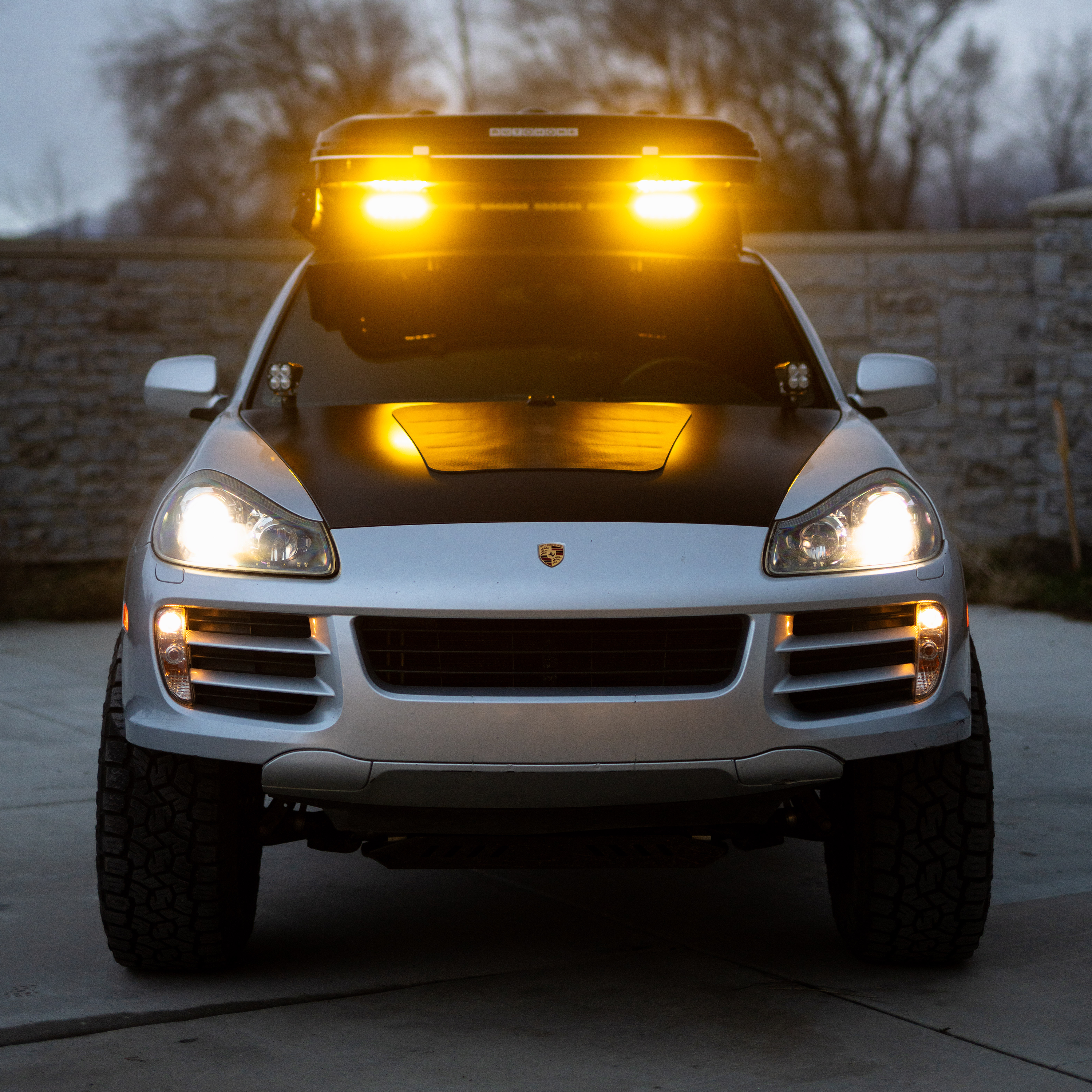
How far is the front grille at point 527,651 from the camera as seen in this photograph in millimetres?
3252

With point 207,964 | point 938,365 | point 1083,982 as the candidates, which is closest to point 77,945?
point 207,964

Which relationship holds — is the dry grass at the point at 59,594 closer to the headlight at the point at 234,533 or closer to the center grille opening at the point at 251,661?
the headlight at the point at 234,533

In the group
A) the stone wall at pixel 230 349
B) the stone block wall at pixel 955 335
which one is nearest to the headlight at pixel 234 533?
the stone wall at pixel 230 349

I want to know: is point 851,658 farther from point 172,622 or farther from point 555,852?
point 172,622

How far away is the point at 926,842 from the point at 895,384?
154 cm

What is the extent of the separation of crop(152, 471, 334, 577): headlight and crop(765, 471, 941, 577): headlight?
96 centimetres

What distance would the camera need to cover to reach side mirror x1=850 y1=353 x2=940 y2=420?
15.1 feet

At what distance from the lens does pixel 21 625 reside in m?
9.96

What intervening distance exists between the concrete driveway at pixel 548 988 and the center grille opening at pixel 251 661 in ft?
2.29

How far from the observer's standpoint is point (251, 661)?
3.32 m

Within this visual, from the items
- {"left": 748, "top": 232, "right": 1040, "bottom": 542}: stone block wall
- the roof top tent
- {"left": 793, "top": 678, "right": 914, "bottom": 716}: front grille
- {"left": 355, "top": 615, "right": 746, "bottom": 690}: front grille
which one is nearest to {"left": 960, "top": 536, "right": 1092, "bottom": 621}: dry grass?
{"left": 748, "top": 232, "right": 1040, "bottom": 542}: stone block wall

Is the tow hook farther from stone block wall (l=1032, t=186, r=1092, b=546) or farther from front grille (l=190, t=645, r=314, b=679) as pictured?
stone block wall (l=1032, t=186, r=1092, b=546)

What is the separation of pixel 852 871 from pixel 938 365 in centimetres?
948

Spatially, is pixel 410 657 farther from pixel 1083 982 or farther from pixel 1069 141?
pixel 1069 141
